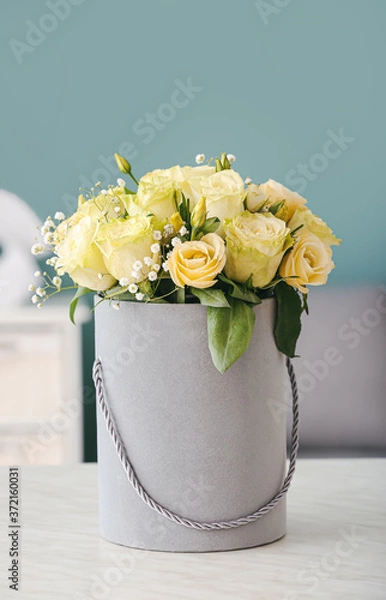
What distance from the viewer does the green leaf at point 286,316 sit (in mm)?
849

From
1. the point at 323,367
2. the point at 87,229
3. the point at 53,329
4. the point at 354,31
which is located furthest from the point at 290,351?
the point at 354,31

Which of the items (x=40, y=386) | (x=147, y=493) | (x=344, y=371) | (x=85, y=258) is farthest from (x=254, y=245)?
(x=40, y=386)

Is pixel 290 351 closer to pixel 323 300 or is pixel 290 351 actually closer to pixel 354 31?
pixel 323 300

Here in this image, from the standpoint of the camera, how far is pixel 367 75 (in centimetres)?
267

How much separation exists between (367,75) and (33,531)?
2161 millimetres

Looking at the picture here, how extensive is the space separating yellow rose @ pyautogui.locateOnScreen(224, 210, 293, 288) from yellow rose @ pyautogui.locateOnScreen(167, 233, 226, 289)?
0.02 m

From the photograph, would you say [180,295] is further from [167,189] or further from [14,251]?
[14,251]

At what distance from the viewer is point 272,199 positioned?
863 mm

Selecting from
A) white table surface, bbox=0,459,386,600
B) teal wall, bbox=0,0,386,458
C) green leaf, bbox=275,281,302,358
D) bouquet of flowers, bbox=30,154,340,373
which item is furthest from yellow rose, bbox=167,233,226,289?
teal wall, bbox=0,0,386,458

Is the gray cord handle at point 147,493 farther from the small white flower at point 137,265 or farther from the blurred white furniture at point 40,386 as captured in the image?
the blurred white furniture at point 40,386

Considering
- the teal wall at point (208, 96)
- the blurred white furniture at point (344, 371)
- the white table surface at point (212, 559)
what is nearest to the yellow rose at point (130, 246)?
the white table surface at point (212, 559)

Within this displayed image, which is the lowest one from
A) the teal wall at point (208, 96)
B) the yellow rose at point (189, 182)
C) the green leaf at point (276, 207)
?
the green leaf at point (276, 207)

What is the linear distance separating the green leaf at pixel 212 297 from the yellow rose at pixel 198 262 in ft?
0.03

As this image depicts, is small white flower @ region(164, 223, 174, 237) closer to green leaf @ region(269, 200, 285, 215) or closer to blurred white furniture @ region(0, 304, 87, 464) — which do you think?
green leaf @ region(269, 200, 285, 215)
